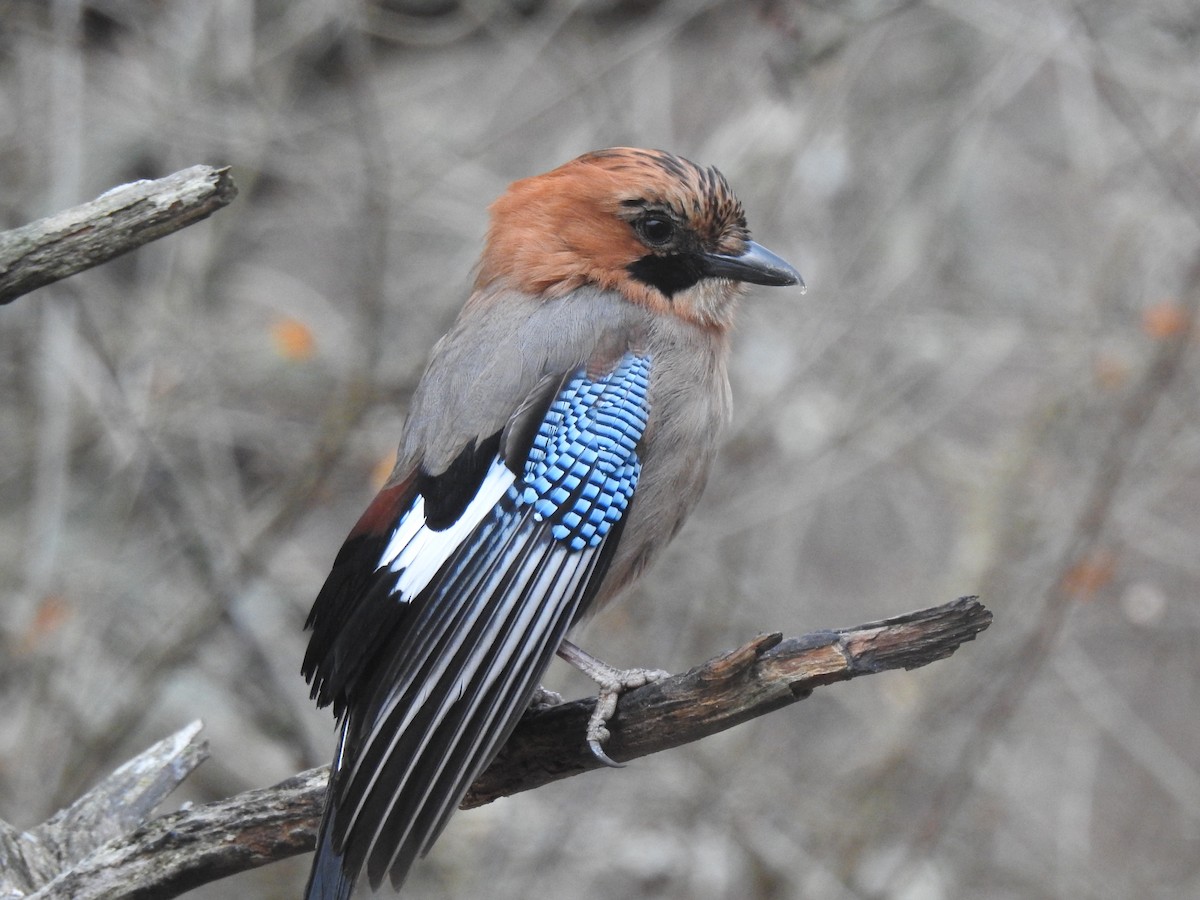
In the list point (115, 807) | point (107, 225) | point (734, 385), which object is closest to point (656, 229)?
point (107, 225)

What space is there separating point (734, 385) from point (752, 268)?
2587 millimetres

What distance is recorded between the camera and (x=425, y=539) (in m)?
2.97

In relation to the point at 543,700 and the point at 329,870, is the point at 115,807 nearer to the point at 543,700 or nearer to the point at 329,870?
the point at 329,870

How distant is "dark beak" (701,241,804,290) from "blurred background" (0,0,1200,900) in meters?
1.44

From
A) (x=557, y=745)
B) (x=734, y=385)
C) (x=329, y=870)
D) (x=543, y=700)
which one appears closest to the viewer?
(x=329, y=870)

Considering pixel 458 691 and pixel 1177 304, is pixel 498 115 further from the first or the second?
pixel 458 691

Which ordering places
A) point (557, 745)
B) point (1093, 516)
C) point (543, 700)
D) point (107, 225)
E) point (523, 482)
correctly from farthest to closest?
point (1093, 516) → point (543, 700) → point (523, 482) → point (557, 745) → point (107, 225)

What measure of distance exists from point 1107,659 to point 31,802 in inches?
230

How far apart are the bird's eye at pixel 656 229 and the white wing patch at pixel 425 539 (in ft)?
2.65

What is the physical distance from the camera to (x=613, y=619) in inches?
228

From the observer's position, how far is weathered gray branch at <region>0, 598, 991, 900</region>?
7.68ft

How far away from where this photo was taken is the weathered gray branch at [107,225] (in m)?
2.46

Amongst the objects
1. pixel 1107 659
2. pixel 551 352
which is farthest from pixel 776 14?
pixel 1107 659

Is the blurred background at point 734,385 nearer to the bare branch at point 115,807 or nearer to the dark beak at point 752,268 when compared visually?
the dark beak at point 752,268
